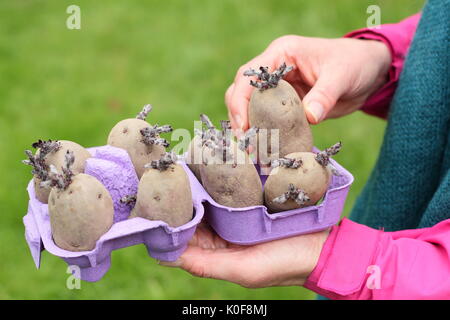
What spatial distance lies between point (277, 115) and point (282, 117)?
1cm

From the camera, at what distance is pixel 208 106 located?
2.70m

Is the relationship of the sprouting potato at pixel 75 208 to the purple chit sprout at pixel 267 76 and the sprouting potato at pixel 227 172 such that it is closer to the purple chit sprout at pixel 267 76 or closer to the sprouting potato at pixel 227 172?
the sprouting potato at pixel 227 172

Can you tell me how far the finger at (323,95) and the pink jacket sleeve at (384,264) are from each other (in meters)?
0.27

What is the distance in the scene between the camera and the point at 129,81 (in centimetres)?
284

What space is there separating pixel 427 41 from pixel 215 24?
2056mm

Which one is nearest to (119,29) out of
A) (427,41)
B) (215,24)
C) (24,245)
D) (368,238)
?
(215,24)

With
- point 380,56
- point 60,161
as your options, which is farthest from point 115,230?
point 380,56

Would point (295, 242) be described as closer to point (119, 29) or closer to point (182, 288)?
point (182, 288)

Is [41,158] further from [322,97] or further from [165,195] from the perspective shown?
[322,97]

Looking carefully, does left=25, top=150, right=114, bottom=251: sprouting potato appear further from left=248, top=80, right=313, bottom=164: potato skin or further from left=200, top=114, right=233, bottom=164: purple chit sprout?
left=248, top=80, right=313, bottom=164: potato skin

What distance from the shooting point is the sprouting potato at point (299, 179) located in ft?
3.37

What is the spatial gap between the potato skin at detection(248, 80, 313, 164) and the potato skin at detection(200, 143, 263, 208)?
0.11 m

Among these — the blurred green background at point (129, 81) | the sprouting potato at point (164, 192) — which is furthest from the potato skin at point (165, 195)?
the blurred green background at point (129, 81)

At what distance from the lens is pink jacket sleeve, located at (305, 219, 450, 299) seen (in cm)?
101
